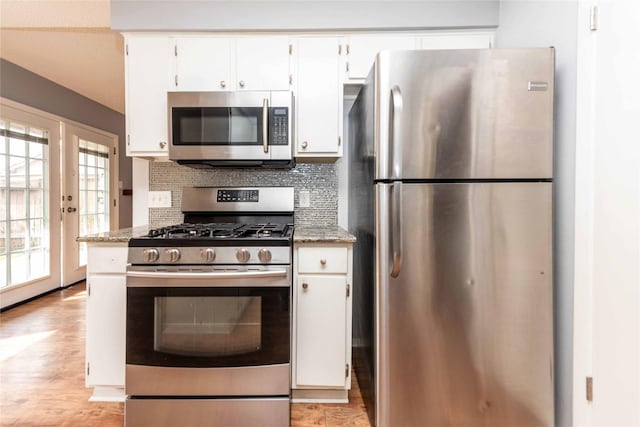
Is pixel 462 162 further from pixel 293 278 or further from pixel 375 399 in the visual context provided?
pixel 375 399

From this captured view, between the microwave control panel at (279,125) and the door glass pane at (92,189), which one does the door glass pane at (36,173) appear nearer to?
the door glass pane at (92,189)

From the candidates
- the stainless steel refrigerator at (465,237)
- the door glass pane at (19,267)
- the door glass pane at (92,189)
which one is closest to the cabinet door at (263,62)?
the stainless steel refrigerator at (465,237)

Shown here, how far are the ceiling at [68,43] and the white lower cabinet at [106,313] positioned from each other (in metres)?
1.62

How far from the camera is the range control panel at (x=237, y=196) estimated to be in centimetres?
221

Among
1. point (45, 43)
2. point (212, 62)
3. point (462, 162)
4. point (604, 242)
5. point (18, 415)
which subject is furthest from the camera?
point (45, 43)

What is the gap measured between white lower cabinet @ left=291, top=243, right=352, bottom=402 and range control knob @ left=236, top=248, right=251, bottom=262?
25 cm

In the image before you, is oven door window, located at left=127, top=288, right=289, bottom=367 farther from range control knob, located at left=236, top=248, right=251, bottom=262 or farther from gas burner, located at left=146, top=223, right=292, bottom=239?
gas burner, located at left=146, top=223, right=292, bottom=239

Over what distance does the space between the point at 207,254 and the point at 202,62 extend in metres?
1.19

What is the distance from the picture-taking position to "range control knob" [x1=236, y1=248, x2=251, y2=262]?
1560mm

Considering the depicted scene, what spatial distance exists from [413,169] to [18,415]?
7.41ft

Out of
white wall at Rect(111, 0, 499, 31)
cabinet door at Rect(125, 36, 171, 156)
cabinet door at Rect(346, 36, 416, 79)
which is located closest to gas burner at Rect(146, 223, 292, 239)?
cabinet door at Rect(125, 36, 171, 156)

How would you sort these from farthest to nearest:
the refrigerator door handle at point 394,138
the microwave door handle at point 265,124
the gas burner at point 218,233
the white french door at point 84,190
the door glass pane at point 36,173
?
the white french door at point 84,190 < the door glass pane at point 36,173 < the microwave door handle at point 265,124 < the gas burner at point 218,233 < the refrigerator door handle at point 394,138

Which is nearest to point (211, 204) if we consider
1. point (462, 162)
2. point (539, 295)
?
point (462, 162)

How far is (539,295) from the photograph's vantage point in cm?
140
